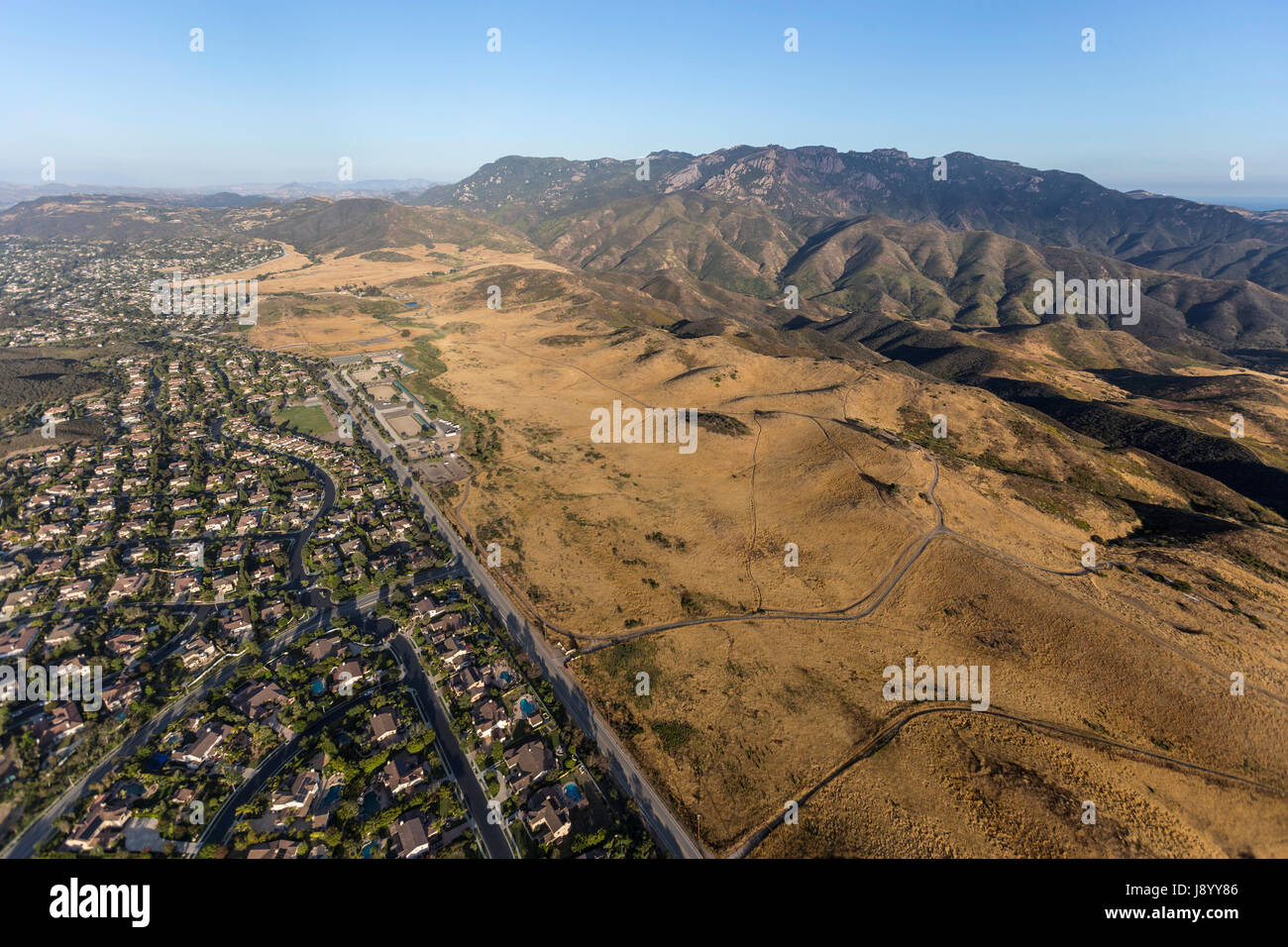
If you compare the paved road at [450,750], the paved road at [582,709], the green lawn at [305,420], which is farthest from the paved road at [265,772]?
the green lawn at [305,420]

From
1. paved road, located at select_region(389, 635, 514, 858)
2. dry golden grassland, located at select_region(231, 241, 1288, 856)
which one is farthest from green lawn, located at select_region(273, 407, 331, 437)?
paved road, located at select_region(389, 635, 514, 858)

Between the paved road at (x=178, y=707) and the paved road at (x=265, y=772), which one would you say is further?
the paved road at (x=265, y=772)

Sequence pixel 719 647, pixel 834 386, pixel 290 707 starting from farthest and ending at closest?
1. pixel 834 386
2. pixel 719 647
3. pixel 290 707

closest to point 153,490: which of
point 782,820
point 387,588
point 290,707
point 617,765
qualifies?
point 387,588

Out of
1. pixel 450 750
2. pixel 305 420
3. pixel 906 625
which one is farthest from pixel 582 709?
pixel 305 420

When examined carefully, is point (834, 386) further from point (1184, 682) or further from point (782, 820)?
point (782, 820)

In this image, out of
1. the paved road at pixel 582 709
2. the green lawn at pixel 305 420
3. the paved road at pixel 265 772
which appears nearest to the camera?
the paved road at pixel 265 772

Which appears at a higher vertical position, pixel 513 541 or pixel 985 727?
pixel 513 541

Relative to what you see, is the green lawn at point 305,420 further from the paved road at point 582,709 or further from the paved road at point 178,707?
the paved road at point 178,707
